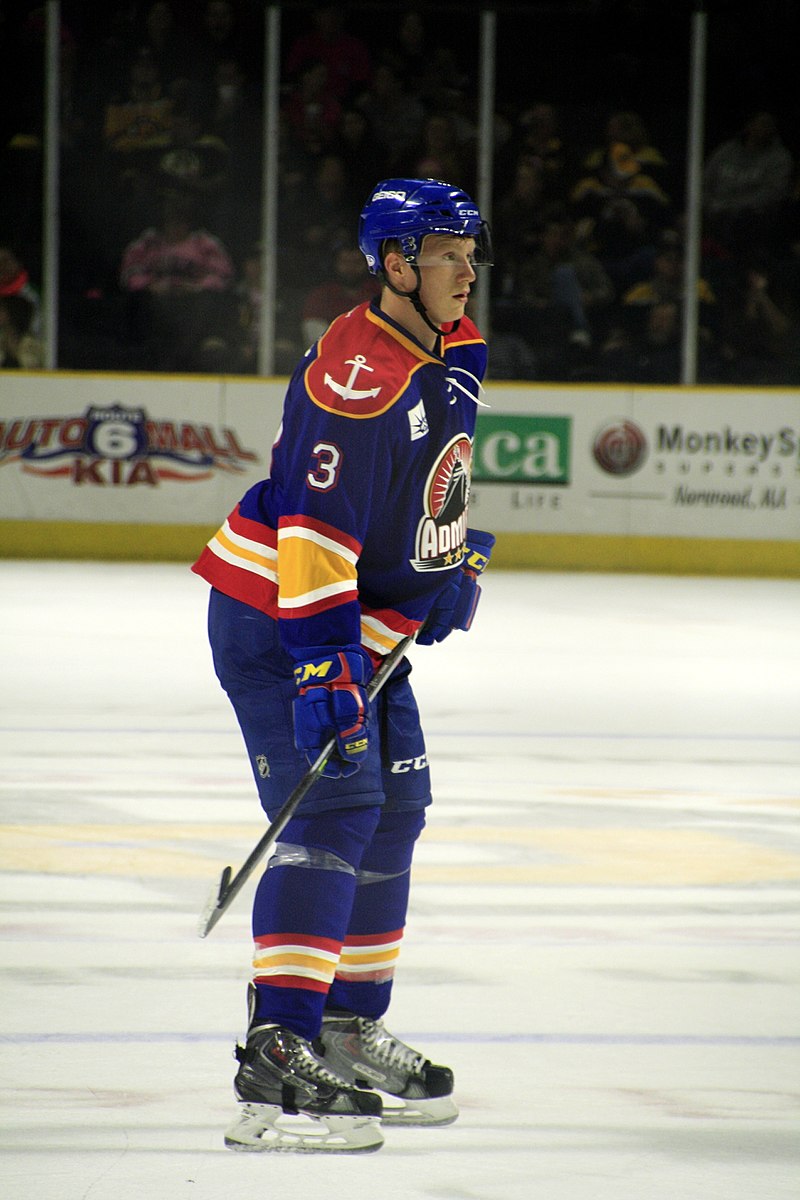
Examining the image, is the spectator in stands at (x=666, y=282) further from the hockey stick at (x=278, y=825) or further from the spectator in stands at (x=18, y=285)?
the hockey stick at (x=278, y=825)

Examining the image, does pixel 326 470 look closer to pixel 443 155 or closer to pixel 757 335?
pixel 757 335

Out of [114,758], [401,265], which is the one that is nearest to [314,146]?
[114,758]

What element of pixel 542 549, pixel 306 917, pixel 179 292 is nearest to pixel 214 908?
pixel 306 917

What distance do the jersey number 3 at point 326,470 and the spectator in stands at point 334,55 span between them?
9.39 m

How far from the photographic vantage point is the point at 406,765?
2.41 meters

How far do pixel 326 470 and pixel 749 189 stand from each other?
9.26 meters

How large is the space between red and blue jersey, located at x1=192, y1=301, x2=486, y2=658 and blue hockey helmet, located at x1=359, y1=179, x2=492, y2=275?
0.10 meters

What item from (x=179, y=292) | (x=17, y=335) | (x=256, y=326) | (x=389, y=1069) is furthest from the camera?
(x=179, y=292)

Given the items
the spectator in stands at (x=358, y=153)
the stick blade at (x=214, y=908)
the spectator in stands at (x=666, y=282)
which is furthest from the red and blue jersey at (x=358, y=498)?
the spectator in stands at (x=358, y=153)

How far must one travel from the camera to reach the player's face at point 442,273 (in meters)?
2.32

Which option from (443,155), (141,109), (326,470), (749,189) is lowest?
(326,470)

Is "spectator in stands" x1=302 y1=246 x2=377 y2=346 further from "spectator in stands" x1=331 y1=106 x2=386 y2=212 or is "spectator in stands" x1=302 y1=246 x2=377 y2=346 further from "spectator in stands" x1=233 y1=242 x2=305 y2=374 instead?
"spectator in stands" x1=331 y1=106 x2=386 y2=212

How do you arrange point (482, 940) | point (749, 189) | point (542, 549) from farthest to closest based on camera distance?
1. point (749, 189)
2. point (542, 549)
3. point (482, 940)

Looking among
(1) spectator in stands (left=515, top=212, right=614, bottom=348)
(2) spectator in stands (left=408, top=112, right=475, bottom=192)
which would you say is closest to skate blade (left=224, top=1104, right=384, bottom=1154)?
(1) spectator in stands (left=515, top=212, right=614, bottom=348)
